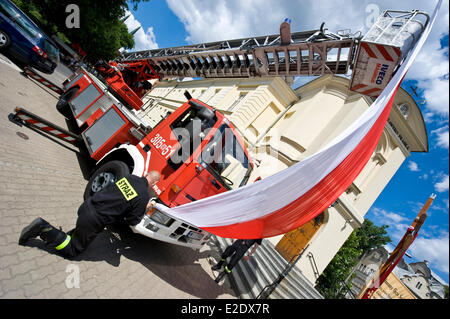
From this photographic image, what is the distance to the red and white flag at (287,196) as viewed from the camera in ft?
10.0

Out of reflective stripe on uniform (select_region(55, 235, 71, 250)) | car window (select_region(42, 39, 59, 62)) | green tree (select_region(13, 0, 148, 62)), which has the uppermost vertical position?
green tree (select_region(13, 0, 148, 62))

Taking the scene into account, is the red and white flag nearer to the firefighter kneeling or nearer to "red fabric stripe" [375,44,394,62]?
the firefighter kneeling

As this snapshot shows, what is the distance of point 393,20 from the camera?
168 inches

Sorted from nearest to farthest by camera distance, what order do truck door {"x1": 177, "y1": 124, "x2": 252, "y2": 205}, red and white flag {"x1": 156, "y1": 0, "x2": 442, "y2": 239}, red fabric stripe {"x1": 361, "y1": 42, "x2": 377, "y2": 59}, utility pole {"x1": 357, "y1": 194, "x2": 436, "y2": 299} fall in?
red and white flag {"x1": 156, "y1": 0, "x2": 442, "y2": 239}, truck door {"x1": 177, "y1": 124, "x2": 252, "y2": 205}, red fabric stripe {"x1": 361, "y1": 42, "x2": 377, "y2": 59}, utility pole {"x1": 357, "y1": 194, "x2": 436, "y2": 299}

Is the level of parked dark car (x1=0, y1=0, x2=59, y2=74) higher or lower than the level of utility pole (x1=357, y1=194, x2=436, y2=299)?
lower

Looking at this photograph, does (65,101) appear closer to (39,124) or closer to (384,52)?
(39,124)

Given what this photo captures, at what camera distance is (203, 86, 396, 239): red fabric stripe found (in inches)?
125

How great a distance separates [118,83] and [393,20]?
31.4ft

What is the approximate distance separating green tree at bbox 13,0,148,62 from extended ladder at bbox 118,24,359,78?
13.8 feet

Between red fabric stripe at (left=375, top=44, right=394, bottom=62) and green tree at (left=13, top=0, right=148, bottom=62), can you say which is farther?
green tree at (left=13, top=0, right=148, bottom=62)

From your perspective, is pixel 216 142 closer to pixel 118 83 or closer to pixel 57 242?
pixel 57 242

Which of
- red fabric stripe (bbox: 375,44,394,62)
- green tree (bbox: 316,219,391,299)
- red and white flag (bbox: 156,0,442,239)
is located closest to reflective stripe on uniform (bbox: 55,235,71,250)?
red and white flag (bbox: 156,0,442,239)

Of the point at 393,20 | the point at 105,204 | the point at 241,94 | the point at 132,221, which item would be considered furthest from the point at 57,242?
the point at 241,94

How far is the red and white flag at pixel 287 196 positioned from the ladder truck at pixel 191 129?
0.56m
